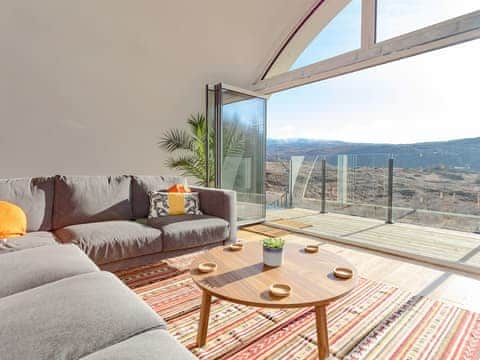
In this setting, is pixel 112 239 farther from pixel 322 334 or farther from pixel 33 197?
pixel 322 334

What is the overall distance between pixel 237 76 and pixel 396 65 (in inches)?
88.2

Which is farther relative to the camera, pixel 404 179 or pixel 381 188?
pixel 381 188

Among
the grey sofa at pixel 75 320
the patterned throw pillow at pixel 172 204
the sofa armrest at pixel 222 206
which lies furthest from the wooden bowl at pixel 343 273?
the patterned throw pillow at pixel 172 204

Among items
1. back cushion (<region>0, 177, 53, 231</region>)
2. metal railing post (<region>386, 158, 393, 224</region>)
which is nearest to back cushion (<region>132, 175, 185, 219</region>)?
back cushion (<region>0, 177, 53, 231</region>)

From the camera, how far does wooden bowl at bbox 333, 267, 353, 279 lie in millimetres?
1413

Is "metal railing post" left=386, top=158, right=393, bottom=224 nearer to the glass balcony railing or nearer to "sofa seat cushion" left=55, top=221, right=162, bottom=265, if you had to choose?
the glass balcony railing

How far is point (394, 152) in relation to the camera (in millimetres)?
3209

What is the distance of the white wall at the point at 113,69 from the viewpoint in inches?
112

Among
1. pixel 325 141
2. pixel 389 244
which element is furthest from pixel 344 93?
pixel 389 244

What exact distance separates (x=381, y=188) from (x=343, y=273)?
230 centimetres

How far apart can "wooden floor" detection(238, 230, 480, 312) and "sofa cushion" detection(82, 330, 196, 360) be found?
2.02m

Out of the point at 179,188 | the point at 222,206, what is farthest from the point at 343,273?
the point at 179,188

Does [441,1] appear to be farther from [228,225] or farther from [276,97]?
[228,225]

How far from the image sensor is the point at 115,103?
341 centimetres
